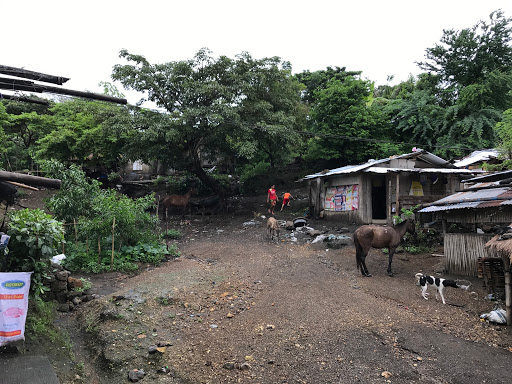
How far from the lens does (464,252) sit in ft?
32.5

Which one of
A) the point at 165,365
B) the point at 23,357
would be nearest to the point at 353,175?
the point at 165,365

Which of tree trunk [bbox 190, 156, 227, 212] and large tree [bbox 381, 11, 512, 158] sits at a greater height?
large tree [bbox 381, 11, 512, 158]

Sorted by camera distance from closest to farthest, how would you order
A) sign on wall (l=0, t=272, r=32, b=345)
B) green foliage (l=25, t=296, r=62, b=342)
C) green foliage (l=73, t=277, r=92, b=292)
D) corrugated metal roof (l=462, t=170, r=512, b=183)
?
sign on wall (l=0, t=272, r=32, b=345) → green foliage (l=25, t=296, r=62, b=342) → green foliage (l=73, t=277, r=92, b=292) → corrugated metal roof (l=462, t=170, r=512, b=183)

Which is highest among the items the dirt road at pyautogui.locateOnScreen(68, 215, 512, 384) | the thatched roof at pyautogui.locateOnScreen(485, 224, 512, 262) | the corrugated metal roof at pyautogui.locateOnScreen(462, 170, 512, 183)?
the corrugated metal roof at pyautogui.locateOnScreen(462, 170, 512, 183)

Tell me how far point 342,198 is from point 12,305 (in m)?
15.4

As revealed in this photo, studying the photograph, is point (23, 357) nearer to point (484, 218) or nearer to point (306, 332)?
point (306, 332)

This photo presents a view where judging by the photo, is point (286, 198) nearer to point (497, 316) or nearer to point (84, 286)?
point (84, 286)

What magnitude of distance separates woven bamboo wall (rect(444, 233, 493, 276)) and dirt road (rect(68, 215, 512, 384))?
48 cm

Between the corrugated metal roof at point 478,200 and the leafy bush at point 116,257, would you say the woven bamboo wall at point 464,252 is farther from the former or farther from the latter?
the leafy bush at point 116,257

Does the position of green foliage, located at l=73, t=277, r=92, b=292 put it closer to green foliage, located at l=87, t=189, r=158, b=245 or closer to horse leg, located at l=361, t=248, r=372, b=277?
green foliage, located at l=87, t=189, r=158, b=245

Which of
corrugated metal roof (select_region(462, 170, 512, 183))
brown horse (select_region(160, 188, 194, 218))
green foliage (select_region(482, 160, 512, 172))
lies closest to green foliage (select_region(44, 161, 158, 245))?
brown horse (select_region(160, 188, 194, 218))

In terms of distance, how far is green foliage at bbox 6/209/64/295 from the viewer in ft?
17.6

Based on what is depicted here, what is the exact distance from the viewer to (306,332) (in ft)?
21.1

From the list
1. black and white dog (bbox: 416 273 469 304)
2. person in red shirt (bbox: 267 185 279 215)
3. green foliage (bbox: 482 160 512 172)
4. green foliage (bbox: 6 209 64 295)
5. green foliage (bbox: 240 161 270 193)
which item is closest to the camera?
green foliage (bbox: 6 209 64 295)
